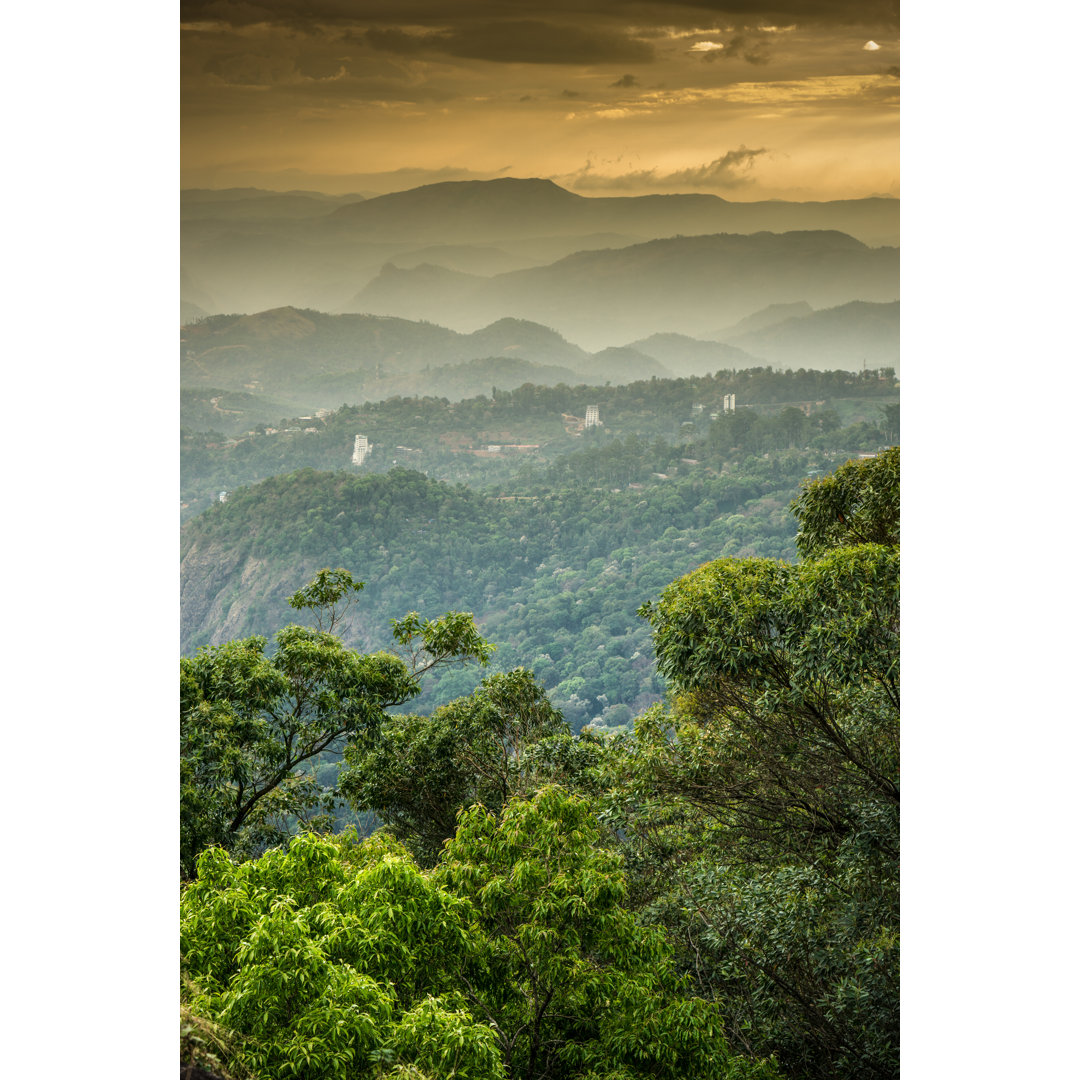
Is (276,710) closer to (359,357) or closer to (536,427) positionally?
(536,427)

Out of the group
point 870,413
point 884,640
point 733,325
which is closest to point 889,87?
point 884,640

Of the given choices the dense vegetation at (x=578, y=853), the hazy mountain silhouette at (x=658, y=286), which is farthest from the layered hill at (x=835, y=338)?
the dense vegetation at (x=578, y=853)

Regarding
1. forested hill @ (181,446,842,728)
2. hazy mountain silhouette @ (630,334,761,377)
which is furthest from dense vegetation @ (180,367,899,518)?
forested hill @ (181,446,842,728)

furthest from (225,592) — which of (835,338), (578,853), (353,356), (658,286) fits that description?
(835,338)

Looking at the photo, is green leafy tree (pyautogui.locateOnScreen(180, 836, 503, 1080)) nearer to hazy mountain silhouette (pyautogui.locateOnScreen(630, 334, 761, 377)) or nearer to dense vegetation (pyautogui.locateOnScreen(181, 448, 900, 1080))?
dense vegetation (pyautogui.locateOnScreen(181, 448, 900, 1080))

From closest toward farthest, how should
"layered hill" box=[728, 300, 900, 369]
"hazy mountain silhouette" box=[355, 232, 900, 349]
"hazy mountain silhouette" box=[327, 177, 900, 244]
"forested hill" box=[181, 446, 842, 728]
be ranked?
"forested hill" box=[181, 446, 842, 728]
"hazy mountain silhouette" box=[327, 177, 900, 244]
"hazy mountain silhouette" box=[355, 232, 900, 349]
"layered hill" box=[728, 300, 900, 369]
